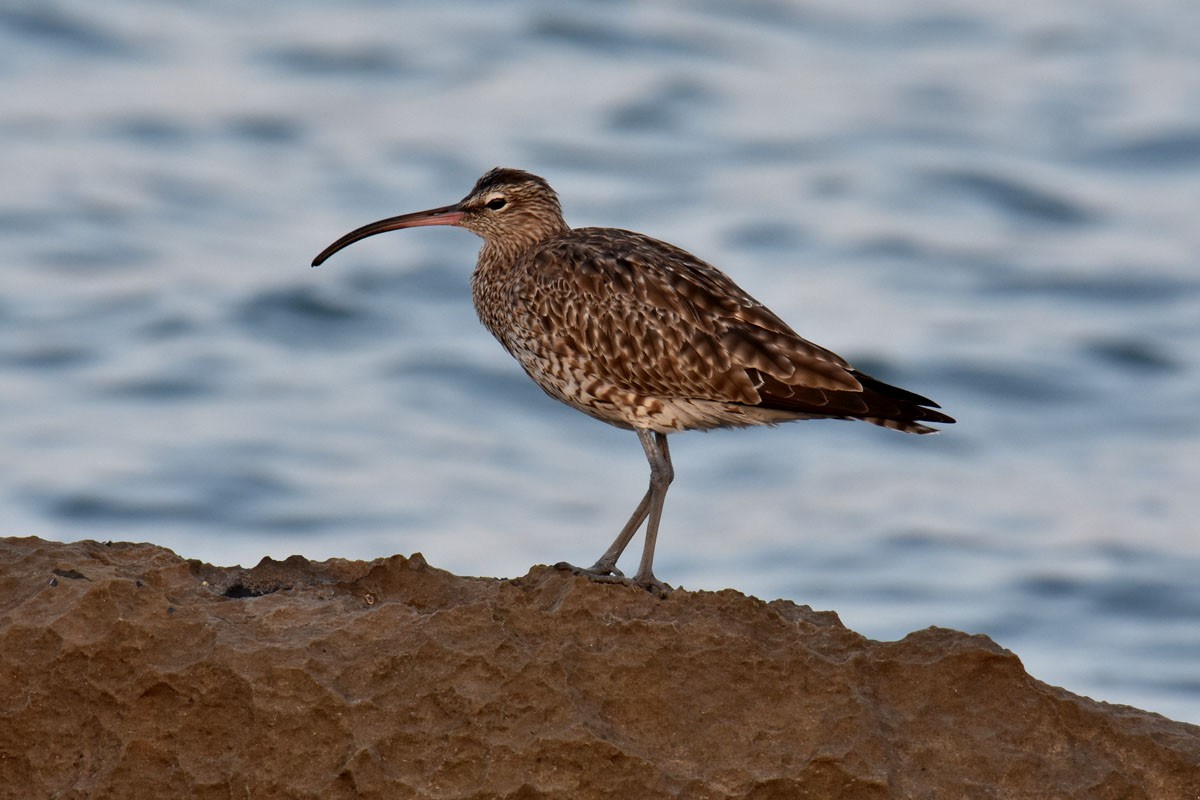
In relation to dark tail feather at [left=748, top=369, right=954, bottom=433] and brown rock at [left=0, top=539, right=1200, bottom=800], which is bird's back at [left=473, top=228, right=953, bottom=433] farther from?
brown rock at [left=0, top=539, right=1200, bottom=800]

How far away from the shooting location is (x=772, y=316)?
1073 cm

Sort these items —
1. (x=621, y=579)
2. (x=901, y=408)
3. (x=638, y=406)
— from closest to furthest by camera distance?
1. (x=621, y=579)
2. (x=901, y=408)
3. (x=638, y=406)

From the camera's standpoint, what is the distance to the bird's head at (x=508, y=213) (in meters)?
12.0

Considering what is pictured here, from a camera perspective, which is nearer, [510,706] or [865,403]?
[510,706]

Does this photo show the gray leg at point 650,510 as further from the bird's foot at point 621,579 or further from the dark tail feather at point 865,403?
the dark tail feather at point 865,403

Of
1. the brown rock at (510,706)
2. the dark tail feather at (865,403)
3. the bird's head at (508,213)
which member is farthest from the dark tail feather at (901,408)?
the bird's head at (508,213)

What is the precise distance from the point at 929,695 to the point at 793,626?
725 mm

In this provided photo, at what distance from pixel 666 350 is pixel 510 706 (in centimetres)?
319

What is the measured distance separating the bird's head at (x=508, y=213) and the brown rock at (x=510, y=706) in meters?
4.06

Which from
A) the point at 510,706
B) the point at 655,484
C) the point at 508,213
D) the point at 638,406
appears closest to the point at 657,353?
the point at 638,406

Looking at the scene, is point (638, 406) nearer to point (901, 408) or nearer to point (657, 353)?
point (657, 353)

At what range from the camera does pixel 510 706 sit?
7781 mm

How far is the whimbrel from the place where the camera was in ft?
33.1

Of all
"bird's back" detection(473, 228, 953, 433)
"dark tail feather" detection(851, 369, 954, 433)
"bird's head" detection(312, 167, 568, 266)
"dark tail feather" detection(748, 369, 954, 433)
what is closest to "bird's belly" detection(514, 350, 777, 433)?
"bird's back" detection(473, 228, 953, 433)
